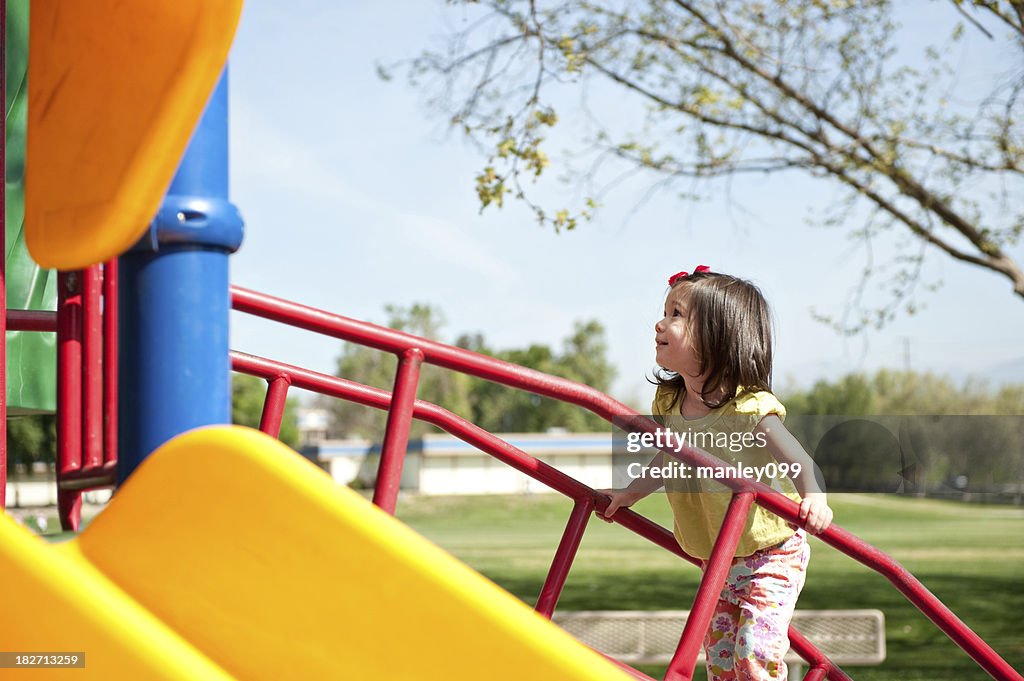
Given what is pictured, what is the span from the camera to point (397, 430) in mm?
1553

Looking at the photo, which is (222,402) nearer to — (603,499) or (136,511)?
(136,511)

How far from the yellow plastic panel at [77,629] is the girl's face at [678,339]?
1.08 meters

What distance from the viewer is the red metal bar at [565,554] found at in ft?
6.63

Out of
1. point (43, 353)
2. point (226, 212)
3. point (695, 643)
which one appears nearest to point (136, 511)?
point (226, 212)

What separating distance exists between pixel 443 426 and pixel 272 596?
0.91 metres

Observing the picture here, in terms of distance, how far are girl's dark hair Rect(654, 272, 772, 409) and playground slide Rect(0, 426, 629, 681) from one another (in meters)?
0.90

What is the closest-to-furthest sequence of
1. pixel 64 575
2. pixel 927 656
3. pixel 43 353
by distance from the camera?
pixel 64 575, pixel 43 353, pixel 927 656

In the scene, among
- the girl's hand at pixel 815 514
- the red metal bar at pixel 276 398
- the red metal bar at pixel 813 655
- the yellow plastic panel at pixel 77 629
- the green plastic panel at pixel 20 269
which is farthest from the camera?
the green plastic panel at pixel 20 269

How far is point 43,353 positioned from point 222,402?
7.27 feet

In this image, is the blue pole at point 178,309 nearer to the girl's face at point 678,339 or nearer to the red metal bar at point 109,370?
the red metal bar at point 109,370

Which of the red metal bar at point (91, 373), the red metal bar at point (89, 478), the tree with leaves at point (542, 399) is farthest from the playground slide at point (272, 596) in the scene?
the tree with leaves at point (542, 399)

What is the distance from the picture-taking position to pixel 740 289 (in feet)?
6.53

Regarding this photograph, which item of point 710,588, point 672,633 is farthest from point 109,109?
point 672,633

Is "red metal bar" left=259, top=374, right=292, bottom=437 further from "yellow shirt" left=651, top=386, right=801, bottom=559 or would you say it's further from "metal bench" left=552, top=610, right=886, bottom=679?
"metal bench" left=552, top=610, right=886, bottom=679
